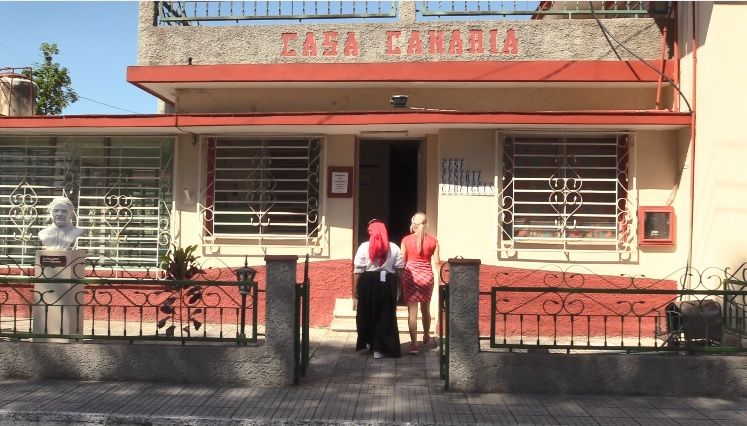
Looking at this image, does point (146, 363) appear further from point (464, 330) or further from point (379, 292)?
point (464, 330)

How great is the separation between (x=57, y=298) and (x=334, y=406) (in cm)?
310

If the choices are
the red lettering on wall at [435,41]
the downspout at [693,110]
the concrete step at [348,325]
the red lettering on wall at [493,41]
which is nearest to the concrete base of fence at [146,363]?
the concrete step at [348,325]

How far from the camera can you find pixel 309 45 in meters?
→ 9.85

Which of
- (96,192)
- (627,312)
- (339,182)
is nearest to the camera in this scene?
(627,312)

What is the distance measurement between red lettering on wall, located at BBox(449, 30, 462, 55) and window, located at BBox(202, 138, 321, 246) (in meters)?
2.33

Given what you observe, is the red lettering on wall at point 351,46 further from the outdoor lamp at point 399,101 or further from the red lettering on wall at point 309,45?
the outdoor lamp at point 399,101

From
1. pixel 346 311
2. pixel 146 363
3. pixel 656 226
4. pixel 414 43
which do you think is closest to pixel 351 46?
pixel 414 43

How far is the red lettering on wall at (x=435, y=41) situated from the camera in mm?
9734

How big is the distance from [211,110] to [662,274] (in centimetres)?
654

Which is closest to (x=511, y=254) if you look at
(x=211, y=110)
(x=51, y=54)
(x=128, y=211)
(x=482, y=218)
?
(x=482, y=218)

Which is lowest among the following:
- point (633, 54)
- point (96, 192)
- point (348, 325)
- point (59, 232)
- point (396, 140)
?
point (348, 325)

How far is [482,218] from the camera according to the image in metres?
9.15

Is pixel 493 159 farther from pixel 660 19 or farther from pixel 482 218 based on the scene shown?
pixel 660 19

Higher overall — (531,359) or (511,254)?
(511,254)
